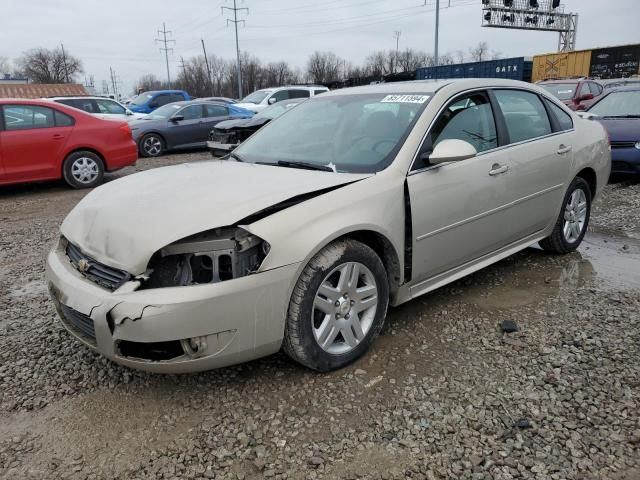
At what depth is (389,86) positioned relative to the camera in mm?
4012

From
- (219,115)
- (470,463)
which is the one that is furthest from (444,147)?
(219,115)

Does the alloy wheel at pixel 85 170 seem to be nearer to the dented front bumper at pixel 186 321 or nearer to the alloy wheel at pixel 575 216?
the dented front bumper at pixel 186 321

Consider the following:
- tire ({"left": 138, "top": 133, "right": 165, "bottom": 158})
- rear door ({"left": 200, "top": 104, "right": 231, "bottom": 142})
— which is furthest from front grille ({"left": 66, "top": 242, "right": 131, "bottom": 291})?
rear door ({"left": 200, "top": 104, "right": 231, "bottom": 142})

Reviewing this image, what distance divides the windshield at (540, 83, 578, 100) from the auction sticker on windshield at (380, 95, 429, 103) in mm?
11072

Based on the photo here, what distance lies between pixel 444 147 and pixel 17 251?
180 inches

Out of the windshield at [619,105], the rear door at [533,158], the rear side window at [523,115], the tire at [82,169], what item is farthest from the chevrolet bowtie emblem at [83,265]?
the windshield at [619,105]

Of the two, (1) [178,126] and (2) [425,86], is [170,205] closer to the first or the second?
(2) [425,86]

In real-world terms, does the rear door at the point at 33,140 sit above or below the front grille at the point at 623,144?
above

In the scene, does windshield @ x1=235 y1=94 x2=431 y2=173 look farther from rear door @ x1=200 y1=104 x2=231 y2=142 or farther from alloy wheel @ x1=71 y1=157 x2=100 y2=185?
rear door @ x1=200 y1=104 x2=231 y2=142

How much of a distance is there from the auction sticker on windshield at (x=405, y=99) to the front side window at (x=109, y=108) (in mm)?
13252

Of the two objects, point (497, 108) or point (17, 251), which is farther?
point (17, 251)

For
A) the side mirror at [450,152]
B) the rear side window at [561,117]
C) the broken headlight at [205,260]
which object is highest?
the rear side window at [561,117]

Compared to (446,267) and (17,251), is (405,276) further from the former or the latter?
(17,251)

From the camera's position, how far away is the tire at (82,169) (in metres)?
8.41
